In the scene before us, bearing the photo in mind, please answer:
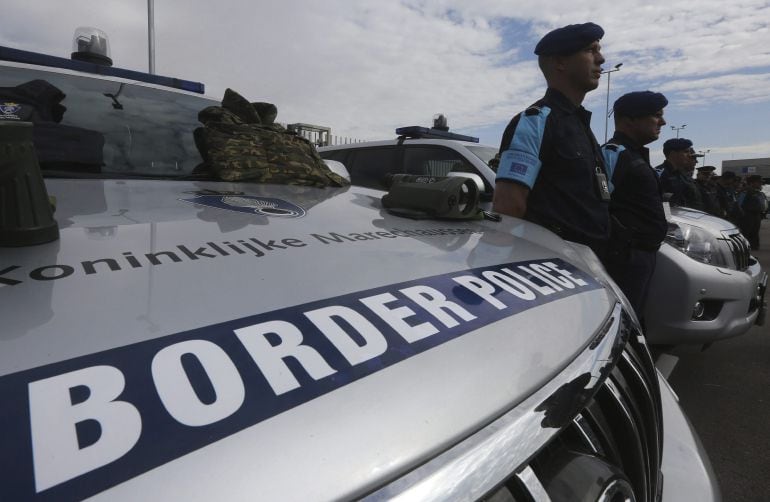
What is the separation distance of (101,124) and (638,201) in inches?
105

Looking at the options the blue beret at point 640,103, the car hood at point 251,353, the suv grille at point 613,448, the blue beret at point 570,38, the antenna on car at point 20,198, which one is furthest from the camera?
the blue beret at point 640,103

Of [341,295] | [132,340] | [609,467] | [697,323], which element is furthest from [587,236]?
[132,340]

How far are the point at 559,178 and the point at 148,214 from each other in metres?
1.73

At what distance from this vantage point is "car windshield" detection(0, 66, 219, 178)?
1.63 m

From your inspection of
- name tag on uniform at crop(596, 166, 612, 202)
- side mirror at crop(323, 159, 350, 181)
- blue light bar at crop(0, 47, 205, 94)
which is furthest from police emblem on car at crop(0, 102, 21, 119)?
name tag on uniform at crop(596, 166, 612, 202)

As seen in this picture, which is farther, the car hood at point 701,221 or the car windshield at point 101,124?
the car hood at point 701,221

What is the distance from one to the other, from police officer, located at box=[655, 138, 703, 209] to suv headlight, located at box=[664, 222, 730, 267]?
2.92 meters

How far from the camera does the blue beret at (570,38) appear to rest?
221 cm

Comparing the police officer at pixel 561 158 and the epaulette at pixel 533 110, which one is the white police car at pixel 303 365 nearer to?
the police officer at pixel 561 158

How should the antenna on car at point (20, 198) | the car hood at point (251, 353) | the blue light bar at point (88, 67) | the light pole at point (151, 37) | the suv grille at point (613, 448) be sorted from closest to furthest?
the car hood at point (251, 353), the suv grille at point (613, 448), the antenna on car at point (20, 198), the blue light bar at point (88, 67), the light pole at point (151, 37)

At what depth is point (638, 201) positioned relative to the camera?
2695 millimetres

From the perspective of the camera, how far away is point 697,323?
2914mm

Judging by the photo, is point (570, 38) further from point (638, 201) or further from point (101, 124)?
point (101, 124)

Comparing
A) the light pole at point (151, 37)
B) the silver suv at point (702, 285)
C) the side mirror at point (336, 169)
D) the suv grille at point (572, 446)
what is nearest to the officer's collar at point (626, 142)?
the silver suv at point (702, 285)
